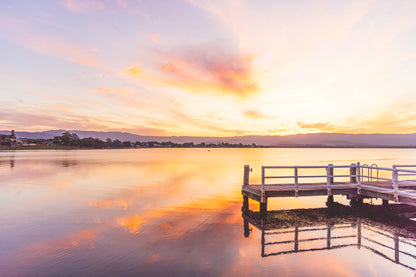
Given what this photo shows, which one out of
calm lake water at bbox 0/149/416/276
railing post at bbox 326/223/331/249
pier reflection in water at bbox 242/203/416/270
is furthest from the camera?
railing post at bbox 326/223/331/249

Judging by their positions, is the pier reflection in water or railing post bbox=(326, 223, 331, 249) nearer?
the pier reflection in water

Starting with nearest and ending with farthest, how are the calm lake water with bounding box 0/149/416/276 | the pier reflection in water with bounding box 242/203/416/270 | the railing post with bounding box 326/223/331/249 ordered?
the calm lake water with bounding box 0/149/416/276 < the pier reflection in water with bounding box 242/203/416/270 < the railing post with bounding box 326/223/331/249

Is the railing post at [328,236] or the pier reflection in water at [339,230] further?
the railing post at [328,236]

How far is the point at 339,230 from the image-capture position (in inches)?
546

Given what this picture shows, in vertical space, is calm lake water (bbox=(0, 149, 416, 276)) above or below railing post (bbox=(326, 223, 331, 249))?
below

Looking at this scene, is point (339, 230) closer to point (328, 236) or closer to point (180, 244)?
point (328, 236)

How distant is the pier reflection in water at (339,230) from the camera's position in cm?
1127

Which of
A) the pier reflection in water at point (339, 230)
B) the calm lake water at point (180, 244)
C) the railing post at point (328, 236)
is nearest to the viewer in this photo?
the calm lake water at point (180, 244)

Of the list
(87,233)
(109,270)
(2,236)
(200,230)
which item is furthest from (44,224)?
(200,230)

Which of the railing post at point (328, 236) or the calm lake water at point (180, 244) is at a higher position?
the railing post at point (328, 236)

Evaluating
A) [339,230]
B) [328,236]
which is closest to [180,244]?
[328,236]

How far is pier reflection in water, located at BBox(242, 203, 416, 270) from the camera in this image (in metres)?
11.3

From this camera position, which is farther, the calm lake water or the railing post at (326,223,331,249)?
the railing post at (326,223,331,249)

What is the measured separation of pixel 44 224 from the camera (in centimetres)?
1551
